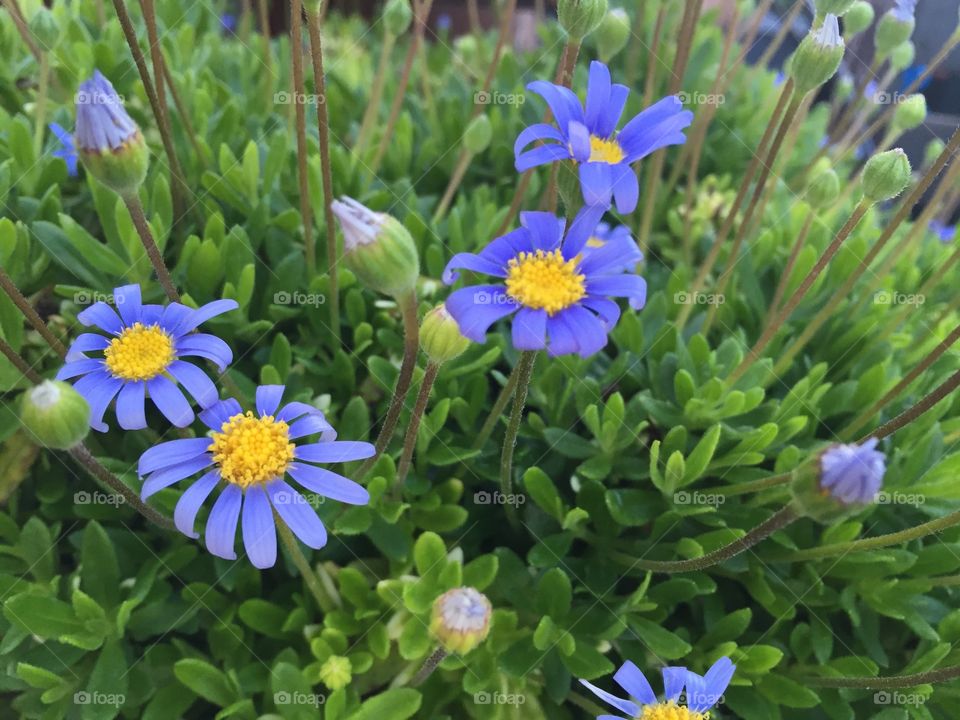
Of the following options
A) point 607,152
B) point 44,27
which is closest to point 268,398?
point 607,152

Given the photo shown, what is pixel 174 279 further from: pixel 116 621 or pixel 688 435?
pixel 688 435

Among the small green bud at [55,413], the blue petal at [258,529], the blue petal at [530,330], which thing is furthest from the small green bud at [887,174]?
the small green bud at [55,413]

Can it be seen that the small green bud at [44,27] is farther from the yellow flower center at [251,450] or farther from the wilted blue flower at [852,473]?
the wilted blue flower at [852,473]

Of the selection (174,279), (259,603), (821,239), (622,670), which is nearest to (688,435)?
(622,670)

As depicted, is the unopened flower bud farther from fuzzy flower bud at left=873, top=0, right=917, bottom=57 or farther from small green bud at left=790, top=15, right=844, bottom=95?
fuzzy flower bud at left=873, top=0, right=917, bottom=57

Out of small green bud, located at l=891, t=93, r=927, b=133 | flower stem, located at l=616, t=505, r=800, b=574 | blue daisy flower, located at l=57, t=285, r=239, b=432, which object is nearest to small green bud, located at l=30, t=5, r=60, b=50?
blue daisy flower, located at l=57, t=285, r=239, b=432

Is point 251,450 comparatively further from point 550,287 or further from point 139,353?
A: point 550,287
